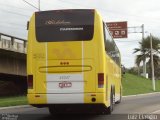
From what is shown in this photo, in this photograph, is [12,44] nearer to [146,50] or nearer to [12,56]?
[12,56]

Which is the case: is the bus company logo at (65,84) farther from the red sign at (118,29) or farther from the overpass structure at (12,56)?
the red sign at (118,29)

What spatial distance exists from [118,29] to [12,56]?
31.3 meters

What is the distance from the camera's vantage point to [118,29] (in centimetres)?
7094

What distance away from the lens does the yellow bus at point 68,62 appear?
16.6 meters

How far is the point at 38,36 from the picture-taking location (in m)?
17.1

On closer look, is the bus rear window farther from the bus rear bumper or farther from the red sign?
the red sign

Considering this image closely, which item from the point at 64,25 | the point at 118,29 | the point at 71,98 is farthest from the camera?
the point at 118,29

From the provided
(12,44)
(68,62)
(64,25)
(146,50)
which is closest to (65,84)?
(68,62)

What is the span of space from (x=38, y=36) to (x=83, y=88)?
7.77ft

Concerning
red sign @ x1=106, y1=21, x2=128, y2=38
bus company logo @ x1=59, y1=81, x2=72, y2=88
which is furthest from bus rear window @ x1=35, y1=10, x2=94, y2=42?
red sign @ x1=106, y1=21, x2=128, y2=38

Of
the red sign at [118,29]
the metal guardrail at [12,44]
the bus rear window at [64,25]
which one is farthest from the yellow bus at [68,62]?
the red sign at [118,29]

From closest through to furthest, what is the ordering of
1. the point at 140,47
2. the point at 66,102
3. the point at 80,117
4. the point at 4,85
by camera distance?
1. the point at 66,102
2. the point at 80,117
3. the point at 4,85
4. the point at 140,47

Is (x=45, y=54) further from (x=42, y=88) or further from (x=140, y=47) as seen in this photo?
(x=140, y=47)

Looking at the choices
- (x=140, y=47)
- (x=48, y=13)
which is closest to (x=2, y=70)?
(x=48, y=13)
